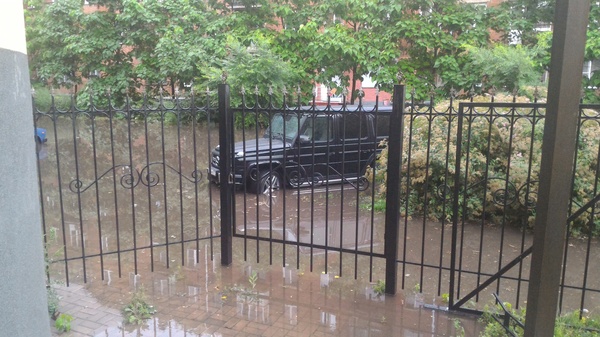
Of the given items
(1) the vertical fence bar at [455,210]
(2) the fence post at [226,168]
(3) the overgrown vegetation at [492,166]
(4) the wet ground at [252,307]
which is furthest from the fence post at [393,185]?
(3) the overgrown vegetation at [492,166]

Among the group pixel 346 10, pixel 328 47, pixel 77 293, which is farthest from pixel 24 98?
pixel 346 10

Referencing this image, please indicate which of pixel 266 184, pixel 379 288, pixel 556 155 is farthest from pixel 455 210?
pixel 266 184

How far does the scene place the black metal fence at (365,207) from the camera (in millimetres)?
4730

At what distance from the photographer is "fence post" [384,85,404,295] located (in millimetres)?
4625

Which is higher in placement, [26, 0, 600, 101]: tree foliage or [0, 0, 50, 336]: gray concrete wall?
[26, 0, 600, 101]: tree foliage

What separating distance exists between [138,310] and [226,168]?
180cm

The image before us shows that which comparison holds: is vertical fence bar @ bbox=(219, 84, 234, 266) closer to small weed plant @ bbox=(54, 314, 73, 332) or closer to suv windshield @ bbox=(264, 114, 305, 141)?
small weed plant @ bbox=(54, 314, 73, 332)

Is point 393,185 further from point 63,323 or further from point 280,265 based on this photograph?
point 63,323

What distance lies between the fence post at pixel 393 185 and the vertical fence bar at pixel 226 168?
5.99 feet

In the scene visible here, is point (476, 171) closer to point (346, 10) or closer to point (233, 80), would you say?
point (233, 80)

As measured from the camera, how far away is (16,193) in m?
2.21

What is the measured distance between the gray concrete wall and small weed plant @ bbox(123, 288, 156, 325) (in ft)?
7.18

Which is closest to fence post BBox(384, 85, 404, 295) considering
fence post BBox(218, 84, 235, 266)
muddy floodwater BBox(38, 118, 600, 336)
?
muddy floodwater BBox(38, 118, 600, 336)

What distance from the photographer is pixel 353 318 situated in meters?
4.59
